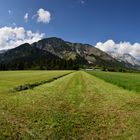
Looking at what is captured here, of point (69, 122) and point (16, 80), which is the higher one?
point (69, 122)

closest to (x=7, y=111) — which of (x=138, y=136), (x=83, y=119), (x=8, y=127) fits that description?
(x=8, y=127)

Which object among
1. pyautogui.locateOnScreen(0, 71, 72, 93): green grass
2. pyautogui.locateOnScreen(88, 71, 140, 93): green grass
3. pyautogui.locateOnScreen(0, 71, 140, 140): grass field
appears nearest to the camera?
pyautogui.locateOnScreen(0, 71, 140, 140): grass field

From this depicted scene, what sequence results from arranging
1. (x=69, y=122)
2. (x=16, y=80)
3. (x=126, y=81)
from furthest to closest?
(x=126, y=81)
(x=16, y=80)
(x=69, y=122)

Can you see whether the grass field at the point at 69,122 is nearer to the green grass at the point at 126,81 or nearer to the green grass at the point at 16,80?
the green grass at the point at 16,80

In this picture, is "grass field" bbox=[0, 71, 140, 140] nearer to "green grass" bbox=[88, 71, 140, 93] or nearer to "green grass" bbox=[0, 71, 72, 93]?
"green grass" bbox=[0, 71, 72, 93]

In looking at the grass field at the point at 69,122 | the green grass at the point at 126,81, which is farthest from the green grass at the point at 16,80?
the green grass at the point at 126,81

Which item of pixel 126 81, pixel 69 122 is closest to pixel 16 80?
pixel 126 81

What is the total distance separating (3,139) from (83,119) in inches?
228

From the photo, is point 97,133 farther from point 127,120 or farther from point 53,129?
point 127,120

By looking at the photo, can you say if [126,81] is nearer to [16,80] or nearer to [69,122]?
[16,80]

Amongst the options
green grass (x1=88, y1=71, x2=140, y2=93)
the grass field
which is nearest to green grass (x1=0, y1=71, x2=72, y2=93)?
the grass field

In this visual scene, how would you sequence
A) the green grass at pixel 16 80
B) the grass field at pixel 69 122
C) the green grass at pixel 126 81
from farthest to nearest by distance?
1. the green grass at pixel 126 81
2. the green grass at pixel 16 80
3. the grass field at pixel 69 122

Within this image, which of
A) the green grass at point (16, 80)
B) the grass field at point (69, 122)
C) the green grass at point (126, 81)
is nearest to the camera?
the grass field at point (69, 122)

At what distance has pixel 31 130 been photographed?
507 inches
